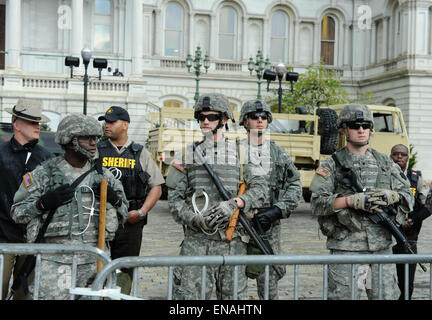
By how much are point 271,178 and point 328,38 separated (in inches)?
1396

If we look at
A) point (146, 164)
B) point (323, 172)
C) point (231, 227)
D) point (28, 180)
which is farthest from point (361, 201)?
point (28, 180)

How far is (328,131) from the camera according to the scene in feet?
52.9

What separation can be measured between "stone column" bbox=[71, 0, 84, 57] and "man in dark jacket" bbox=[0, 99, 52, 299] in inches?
1110

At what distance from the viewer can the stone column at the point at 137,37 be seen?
32.8m

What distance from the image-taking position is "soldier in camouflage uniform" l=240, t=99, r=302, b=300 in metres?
5.36

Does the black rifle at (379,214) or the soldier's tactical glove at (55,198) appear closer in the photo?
the soldier's tactical glove at (55,198)

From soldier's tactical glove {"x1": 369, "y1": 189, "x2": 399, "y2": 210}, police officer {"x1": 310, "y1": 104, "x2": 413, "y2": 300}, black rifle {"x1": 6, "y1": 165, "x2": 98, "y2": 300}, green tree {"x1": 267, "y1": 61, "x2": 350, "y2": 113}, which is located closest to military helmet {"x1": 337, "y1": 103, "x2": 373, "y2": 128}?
police officer {"x1": 310, "y1": 104, "x2": 413, "y2": 300}

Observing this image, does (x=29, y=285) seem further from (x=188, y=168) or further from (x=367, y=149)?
(x=367, y=149)

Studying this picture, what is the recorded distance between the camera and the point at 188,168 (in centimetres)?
506

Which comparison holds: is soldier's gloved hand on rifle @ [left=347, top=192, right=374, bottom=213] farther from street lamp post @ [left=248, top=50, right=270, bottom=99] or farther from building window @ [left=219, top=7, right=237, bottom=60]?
building window @ [left=219, top=7, right=237, bottom=60]

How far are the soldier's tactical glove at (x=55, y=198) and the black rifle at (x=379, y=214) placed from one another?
218 cm

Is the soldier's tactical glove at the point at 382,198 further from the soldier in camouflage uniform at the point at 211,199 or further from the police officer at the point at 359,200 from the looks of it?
the soldier in camouflage uniform at the point at 211,199

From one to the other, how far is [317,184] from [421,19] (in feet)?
105

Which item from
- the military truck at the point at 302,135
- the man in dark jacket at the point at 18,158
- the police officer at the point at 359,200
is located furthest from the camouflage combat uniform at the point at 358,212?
the military truck at the point at 302,135
